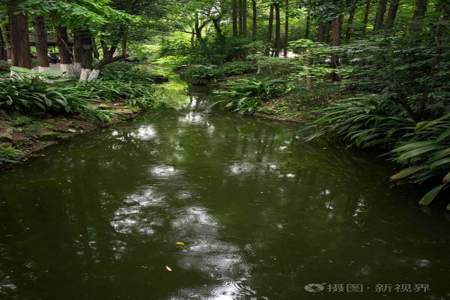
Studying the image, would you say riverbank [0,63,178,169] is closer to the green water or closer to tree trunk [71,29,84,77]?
the green water

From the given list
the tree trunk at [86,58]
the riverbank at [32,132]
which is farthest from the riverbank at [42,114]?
the tree trunk at [86,58]

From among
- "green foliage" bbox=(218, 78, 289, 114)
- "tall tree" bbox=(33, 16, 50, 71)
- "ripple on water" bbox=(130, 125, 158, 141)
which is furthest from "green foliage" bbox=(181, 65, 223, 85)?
"ripple on water" bbox=(130, 125, 158, 141)

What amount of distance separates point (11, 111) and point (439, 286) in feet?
27.8

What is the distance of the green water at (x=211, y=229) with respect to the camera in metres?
3.09

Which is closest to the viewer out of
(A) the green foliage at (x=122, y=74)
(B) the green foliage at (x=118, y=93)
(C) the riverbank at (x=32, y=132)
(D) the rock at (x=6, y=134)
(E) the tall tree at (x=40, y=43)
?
(C) the riverbank at (x=32, y=132)

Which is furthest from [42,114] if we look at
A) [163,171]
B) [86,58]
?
[86,58]

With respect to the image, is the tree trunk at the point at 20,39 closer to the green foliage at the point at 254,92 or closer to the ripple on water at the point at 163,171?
the green foliage at the point at 254,92

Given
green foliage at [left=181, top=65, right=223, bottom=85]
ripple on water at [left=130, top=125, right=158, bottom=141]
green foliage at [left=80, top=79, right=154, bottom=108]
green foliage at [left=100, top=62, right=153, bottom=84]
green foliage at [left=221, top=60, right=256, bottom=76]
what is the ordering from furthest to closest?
green foliage at [left=181, top=65, right=223, bottom=85]
green foliage at [left=221, top=60, right=256, bottom=76]
green foliage at [left=100, top=62, right=153, bottom=84]
green foliage at [left=80, top=79, right=154, bottom=108]
ripple on water at [left=130, top=125, right=158, bottom=141]

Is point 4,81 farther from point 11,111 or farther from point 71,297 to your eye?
point 71,297

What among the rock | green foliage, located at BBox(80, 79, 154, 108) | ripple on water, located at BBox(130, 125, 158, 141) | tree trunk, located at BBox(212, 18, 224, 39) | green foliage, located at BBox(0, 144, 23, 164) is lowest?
ripple on water, located at BBox(130, 125, 158, 141)

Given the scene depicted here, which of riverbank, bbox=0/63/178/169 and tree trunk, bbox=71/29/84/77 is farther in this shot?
tree trunk, bbox=71/29/84/77

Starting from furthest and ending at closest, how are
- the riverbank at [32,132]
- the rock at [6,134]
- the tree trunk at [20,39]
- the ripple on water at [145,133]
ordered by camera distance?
the tree trunk at [20,39] → the ripple on water at [145,133] → the rock at [6,134] → the riverbank at [32,132]

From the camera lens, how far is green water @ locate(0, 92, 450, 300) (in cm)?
309

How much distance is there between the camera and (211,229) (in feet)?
13.4
